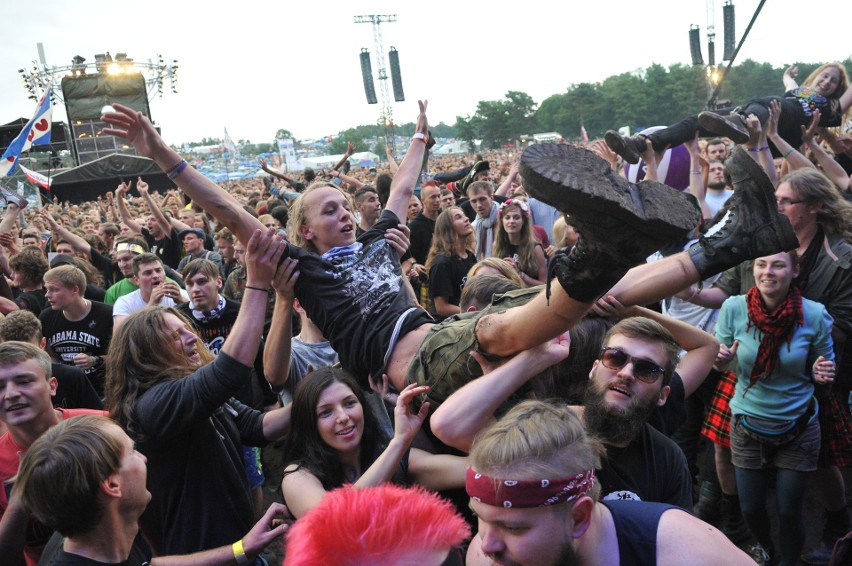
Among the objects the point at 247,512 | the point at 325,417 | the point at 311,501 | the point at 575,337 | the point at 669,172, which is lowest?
the point at 247,512

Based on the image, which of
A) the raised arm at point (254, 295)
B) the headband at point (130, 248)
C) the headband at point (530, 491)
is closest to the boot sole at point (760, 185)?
the headband at point (530, 491)

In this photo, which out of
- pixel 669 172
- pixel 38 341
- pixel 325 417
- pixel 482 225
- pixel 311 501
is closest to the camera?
pixel 311 501

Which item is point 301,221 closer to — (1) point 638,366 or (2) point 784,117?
(1) point 638,366

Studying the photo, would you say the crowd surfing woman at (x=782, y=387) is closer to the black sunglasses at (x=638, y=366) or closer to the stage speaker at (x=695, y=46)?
the black sunglasses at (x=638, y=366)

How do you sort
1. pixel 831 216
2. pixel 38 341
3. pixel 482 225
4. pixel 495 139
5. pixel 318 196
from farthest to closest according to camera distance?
pixel 495 139 < pixel 482 225 < pixel 38 341 < pixel 831 216 < pixel 318 196

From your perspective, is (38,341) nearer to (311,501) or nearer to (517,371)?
(311,501)

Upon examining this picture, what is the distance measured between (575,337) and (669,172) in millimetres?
3417

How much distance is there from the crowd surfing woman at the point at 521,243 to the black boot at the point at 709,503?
2081 mm

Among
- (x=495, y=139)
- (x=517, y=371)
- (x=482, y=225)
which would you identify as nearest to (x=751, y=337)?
(x=517, y=371)

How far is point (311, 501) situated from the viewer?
7.74 feet

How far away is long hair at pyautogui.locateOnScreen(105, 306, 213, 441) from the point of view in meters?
2.60

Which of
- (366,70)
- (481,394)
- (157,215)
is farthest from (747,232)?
(366,70)

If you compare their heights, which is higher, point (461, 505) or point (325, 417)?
point (325, 417)

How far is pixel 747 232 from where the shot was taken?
2.37 metres
